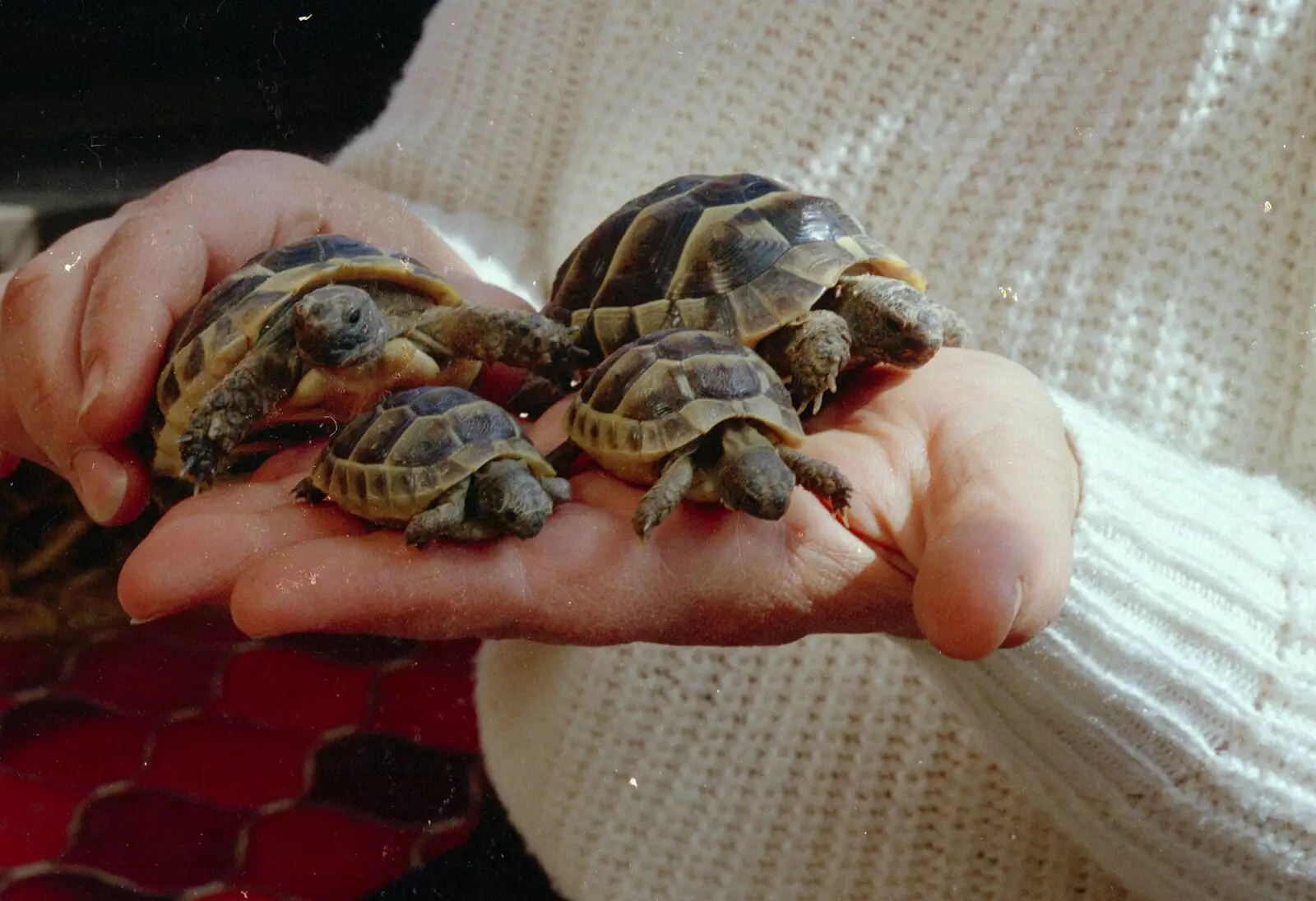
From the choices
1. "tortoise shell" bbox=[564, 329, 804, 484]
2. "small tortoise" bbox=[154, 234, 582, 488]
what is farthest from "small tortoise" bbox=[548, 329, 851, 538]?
"small tortoise" bbox=[154, 234, 582, 488]

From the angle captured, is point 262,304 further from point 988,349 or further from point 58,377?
point 988,349

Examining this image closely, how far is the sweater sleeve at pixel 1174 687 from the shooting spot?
1.57ft

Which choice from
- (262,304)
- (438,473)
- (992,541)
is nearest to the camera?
(992,541)

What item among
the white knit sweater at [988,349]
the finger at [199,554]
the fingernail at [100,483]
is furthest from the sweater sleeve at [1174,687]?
the fingernail at [100,483]

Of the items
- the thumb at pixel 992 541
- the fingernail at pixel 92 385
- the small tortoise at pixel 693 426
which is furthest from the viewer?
the fingernail at pixel 92 385

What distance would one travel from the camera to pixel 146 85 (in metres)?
0.54

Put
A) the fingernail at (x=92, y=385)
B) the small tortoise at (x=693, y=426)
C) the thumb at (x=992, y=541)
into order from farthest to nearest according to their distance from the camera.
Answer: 1. the fingernail at (x=92, y=385)
2. the small tortoise at (x=693, y=426)
3. the thumb at (x=992, y=541)

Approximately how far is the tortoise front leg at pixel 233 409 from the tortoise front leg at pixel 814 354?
0.30 metres

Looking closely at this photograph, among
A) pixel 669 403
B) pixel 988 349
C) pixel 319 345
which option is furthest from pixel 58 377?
pixel 988 349

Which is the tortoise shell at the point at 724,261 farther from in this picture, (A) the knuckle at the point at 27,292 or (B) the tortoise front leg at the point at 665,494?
(A) the knuckle at the point at 27,292

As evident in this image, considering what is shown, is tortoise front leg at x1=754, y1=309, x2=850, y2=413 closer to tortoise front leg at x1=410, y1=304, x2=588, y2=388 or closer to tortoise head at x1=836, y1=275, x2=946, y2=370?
tortoise head at x1=836, y1=275, x2=946, y2=370

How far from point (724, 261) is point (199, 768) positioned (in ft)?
1.31

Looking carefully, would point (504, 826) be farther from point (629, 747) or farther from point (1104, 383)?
point (1104, 383)

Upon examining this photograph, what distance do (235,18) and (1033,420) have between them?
47 cm
